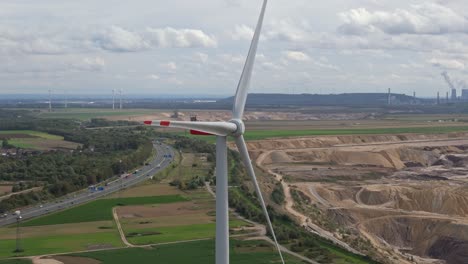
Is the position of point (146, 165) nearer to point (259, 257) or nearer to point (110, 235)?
point (110, 235)

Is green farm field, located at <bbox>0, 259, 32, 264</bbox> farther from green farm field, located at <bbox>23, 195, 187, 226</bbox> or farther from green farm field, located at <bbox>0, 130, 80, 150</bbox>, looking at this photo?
green farm field, located at <bbox>0, 130, 80, 150</bbox>

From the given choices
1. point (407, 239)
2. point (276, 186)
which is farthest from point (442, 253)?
point (276, 186)

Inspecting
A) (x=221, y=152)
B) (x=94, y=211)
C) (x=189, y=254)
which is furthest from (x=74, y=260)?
(x=221, y=152)

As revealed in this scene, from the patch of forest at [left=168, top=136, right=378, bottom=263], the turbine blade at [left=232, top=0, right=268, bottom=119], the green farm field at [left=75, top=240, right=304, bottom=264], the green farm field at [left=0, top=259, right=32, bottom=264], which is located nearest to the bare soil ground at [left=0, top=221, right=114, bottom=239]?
the green farm field at [left=0, top=259, right=32, bottom=264]

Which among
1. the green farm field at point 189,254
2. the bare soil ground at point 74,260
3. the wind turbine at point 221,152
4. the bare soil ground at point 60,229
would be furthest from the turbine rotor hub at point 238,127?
the bare soil ground at point 60,229

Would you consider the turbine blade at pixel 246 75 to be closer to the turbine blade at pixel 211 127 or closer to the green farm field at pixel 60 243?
the turbine blade at pixel 211 127

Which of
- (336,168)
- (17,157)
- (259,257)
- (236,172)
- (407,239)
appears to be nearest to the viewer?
(259,257)
